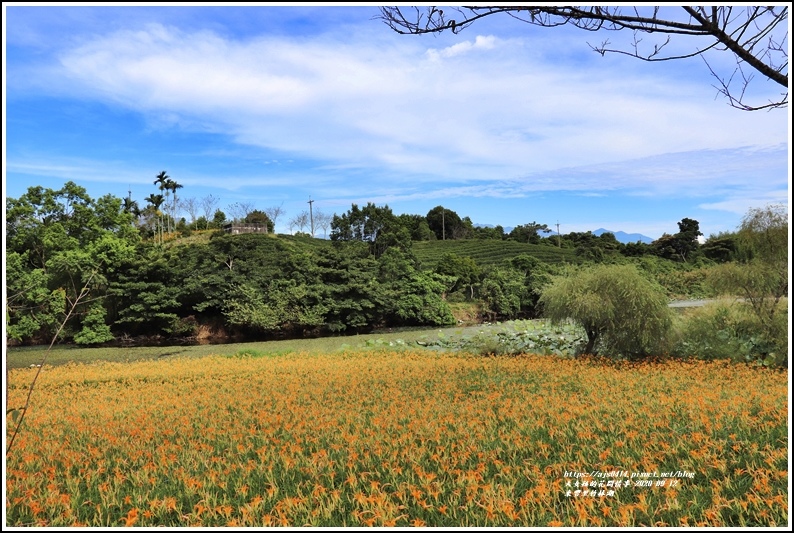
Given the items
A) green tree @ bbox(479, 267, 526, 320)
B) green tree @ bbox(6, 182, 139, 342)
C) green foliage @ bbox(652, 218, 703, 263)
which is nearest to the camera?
green tree @ bbox(6, 182, 139, 342)

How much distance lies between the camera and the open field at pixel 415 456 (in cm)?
221

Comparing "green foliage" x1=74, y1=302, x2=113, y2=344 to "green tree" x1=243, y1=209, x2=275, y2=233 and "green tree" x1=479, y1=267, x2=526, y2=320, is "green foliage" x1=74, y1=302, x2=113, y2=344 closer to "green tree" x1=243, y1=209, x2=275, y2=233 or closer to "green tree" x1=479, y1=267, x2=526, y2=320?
"green tree" x1=479, y1=267, x2=526, y2=320

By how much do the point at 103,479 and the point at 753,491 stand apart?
11.5 ft

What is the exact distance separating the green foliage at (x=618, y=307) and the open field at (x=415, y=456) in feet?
7.72

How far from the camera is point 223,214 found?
122ft

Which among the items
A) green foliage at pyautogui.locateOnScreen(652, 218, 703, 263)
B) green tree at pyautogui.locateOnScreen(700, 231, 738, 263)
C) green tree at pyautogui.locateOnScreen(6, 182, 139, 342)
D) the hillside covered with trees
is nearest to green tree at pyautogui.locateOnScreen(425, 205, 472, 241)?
green foliage at pyautogui.locateOnScreen(652, 218, 703, 263)

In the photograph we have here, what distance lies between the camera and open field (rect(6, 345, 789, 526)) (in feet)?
7.25

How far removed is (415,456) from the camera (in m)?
2.97

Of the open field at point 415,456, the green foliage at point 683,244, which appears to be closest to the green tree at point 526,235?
the green foliage at point 683,244

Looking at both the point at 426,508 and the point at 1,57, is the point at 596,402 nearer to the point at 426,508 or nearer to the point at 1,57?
the point at 426,508

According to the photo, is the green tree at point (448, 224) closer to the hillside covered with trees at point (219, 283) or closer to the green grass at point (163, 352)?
the hillside covered with trees at point (219, 283)

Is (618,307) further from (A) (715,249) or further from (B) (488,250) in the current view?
(B) (488,250)

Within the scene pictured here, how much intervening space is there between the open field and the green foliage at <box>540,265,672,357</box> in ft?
7.72

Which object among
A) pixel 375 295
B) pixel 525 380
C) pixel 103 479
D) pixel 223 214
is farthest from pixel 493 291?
pixel 223 214
